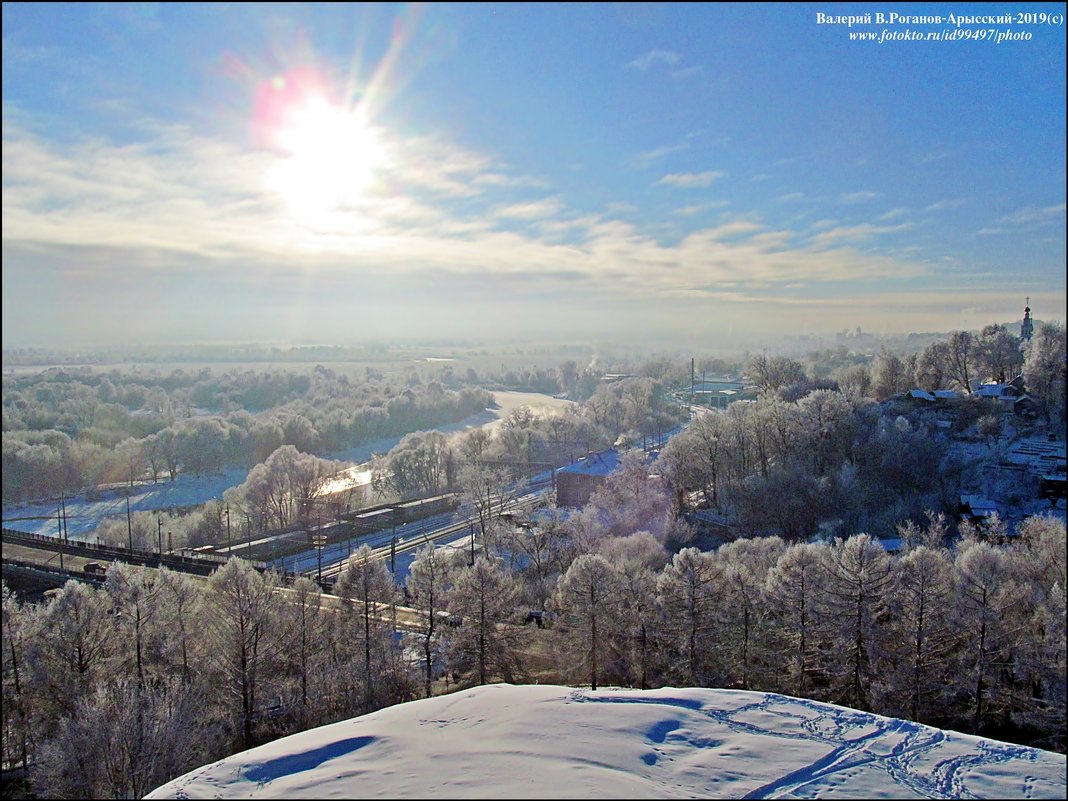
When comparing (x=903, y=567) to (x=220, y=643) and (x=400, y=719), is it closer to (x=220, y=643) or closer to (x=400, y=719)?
(x=400, y=719)

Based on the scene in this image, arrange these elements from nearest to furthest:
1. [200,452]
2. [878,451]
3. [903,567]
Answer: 1. [903,567]
2. [878,451]
3. [200,452]

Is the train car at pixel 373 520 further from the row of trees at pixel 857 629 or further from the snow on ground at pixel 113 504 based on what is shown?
the row of trees at pixel 857 629

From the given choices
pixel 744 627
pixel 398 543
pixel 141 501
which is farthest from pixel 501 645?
pixel 141 501

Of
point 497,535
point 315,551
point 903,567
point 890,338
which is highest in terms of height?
point 890,338

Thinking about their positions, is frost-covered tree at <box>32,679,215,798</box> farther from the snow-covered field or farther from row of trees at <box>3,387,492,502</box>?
row of trees at <box>3,387,492,502</box>

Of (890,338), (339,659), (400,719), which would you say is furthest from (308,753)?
(890,338)

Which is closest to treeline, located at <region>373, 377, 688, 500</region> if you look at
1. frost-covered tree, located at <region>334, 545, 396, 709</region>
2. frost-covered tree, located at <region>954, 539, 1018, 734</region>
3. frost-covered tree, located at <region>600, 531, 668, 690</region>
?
frost-covered tree, located at <region>334, 545, 396, 709</region>

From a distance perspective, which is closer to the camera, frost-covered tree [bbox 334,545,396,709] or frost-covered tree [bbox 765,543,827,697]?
frost-covered tree [bbox 765,543,827,697]
